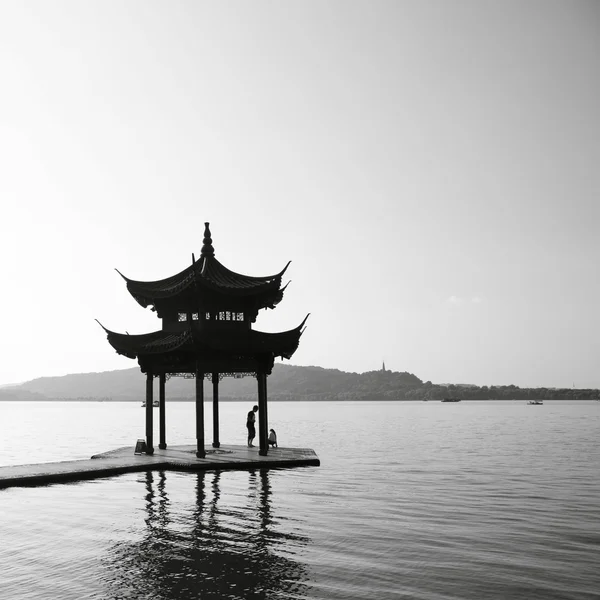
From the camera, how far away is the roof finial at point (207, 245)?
3100cm

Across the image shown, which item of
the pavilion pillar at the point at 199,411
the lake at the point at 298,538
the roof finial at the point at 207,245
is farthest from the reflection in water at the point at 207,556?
the roof finial at the point at 207,245

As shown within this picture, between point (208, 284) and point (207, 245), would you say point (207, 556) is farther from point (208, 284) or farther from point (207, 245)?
point (207, 245)

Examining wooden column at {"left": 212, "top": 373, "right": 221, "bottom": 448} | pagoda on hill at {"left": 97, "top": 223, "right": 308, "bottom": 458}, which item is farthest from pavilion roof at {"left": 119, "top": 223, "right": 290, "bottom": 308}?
wooden column at {"left": 212, "top": 373, "right": 221, "bottom": 448}

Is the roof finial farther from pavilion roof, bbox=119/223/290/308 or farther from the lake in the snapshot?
the lake

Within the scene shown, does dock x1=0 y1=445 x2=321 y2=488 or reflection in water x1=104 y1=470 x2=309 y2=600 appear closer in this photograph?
reflection in water x1=104 y1=470 x2=309 y2=600

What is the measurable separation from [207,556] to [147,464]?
518 inches

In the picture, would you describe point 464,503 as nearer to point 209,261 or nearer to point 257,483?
point 257,483

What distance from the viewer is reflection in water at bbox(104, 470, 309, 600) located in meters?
11.6

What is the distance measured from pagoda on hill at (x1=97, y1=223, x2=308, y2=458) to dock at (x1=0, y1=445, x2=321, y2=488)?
1.04m

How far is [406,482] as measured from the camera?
95.6 ft

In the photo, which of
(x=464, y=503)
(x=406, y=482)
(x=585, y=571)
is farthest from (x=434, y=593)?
(x=406, y=482)

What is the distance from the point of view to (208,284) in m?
27.6

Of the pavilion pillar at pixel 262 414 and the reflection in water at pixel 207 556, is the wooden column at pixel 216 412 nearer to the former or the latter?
the pavilion pillar at pixel 262 414

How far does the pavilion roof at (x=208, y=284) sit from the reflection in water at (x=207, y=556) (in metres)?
9.66
